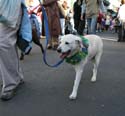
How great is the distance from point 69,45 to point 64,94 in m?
0.92

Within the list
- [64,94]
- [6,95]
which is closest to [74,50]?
[64,94]

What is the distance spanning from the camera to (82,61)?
6.78 meters

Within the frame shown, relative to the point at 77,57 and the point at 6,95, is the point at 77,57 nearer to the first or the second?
the point at 77,57

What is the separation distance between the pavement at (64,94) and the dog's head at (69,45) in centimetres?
75

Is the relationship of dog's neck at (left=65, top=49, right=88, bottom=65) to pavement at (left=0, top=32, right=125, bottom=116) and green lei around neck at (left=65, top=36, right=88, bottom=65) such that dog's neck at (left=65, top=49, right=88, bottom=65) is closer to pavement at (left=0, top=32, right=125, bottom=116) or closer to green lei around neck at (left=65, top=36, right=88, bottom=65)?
green lei around neck at (left=65, top=36, right=88, bottom=65)

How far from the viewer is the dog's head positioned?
6.39 meters

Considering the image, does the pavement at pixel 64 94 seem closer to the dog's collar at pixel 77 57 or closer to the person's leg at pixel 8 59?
the person's leg at pixel 8 59

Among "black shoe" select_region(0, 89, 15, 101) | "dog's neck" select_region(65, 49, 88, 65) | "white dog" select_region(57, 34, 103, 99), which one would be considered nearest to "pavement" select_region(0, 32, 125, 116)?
"black shoe" select_region(0, 89, 15, 101)

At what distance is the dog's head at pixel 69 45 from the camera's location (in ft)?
21.0

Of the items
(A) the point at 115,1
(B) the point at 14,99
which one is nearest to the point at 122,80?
(B) the point at 14,99

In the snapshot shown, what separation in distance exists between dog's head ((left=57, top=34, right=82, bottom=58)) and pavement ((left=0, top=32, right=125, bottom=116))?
75cm

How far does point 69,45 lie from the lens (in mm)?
6426

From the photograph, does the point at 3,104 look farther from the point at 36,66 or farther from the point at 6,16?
the point at 36,66

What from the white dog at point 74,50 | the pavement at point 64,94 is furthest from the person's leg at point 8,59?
the white dog at point 74,50
